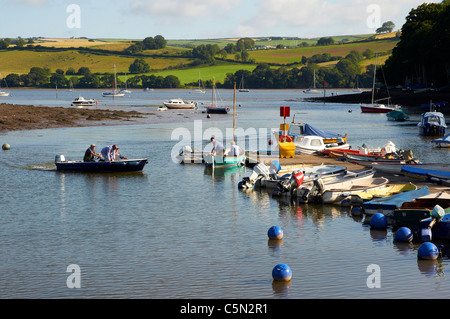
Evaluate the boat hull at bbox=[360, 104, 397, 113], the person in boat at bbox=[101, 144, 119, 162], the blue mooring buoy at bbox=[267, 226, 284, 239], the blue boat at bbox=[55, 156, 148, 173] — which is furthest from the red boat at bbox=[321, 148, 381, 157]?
the boat hull at bbox=[360, 104, 397, 113]

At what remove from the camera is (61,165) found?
44.3 m

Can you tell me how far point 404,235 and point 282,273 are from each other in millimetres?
7012

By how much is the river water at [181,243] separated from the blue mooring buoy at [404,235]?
16.4 inches

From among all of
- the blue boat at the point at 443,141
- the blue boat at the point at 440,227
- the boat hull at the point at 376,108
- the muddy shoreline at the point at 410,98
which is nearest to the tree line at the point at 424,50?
the muddy shoreline at the point at 410,98

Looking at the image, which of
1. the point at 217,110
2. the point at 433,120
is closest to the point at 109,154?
the point at 433,120

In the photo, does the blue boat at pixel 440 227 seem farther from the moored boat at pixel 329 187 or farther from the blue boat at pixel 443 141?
the blue boat at pixel 443 141

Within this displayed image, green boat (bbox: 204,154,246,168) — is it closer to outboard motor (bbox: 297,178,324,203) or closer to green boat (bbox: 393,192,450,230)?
outboard motor (bbox: 297,178,324,203)

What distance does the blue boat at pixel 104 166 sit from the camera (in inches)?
1714

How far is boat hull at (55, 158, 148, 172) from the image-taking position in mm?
43531

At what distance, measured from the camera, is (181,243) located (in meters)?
25.8

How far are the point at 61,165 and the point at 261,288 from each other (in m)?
27.3

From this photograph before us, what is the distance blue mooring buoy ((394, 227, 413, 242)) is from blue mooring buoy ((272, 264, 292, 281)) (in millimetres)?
6650

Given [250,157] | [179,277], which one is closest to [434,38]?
[250,157]
